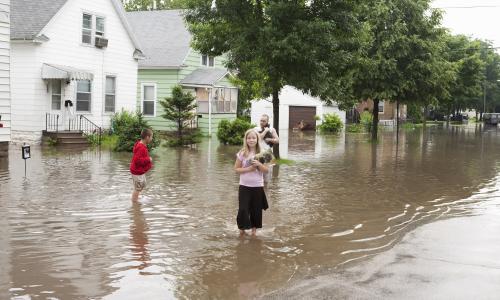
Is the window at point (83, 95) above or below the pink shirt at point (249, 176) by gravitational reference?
above

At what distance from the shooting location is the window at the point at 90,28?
27625mm

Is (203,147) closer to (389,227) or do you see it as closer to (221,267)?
(389,227)

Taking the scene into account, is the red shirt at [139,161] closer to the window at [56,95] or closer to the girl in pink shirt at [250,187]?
the girl in pink shirt at [250,187]

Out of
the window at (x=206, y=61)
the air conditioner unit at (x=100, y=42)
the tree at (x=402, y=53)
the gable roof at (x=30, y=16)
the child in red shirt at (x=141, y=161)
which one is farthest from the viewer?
the window at (x=206, y=61)

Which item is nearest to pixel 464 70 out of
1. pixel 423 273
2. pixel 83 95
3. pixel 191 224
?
pixel 83 95

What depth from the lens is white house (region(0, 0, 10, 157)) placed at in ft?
60.3

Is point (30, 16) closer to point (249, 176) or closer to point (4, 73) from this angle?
point (4, 73)

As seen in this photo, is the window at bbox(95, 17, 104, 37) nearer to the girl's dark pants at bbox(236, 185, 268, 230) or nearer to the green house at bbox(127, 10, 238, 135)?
the green house at bbox(127, 10, 238, 135)

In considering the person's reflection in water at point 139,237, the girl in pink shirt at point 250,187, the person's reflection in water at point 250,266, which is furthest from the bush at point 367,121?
the person's reflection in water at point 250,266

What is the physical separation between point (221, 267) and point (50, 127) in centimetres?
2060

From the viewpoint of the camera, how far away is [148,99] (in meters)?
35.0

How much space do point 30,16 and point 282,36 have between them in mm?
13124

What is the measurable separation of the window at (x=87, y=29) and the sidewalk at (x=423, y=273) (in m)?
22.0

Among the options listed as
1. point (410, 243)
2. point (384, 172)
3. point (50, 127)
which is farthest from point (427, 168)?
point (50, 127)
